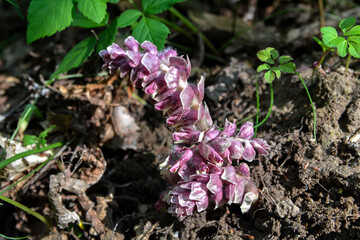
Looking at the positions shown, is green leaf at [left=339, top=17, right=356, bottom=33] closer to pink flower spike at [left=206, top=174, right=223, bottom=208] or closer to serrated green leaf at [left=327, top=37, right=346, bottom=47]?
serrated green leaf at [left=327, top=37, right=346, bottom=47]

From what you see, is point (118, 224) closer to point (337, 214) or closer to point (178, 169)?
point (178, 169)

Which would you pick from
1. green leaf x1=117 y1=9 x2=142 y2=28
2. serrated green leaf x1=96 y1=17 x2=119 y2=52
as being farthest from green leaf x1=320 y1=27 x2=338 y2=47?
serrated green leaf x1=96 y1=17 x2=119 y2=52

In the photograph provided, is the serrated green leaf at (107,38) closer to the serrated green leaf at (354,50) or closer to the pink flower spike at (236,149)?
the pink flower spike at (236,149)

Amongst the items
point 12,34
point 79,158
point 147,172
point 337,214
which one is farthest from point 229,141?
point 12,34

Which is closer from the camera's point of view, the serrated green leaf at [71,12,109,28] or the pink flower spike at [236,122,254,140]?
the pink flower spike at [236,122,254,140]

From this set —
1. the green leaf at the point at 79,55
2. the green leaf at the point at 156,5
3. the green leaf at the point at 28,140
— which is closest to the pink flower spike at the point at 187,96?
the green leaf at the point at 156,5

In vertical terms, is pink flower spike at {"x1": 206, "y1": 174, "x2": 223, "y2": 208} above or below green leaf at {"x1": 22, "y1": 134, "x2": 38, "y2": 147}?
above
